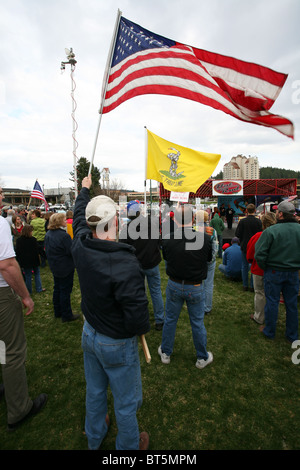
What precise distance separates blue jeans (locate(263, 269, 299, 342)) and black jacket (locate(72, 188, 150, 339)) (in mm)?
2752

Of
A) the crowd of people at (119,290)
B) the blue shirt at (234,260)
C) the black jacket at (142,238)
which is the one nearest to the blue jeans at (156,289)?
the crowd of people at (119,290)

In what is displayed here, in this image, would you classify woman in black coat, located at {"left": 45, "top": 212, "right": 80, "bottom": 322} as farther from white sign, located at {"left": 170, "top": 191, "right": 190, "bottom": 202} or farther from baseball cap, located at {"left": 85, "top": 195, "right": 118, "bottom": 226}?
baseball cap, located at {"left": 85, "top": 195, "right": 118, "bottom": 226}

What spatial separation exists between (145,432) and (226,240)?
30.1 ft

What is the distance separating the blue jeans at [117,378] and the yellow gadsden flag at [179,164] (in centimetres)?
396

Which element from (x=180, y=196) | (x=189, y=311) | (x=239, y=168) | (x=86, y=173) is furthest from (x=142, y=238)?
(x=239, y=168)

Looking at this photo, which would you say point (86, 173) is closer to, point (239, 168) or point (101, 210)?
point (101, 210)

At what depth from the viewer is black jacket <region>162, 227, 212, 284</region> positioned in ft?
9.58

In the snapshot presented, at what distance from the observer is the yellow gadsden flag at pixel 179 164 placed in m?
5.07

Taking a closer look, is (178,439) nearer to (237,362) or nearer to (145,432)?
(145,432)

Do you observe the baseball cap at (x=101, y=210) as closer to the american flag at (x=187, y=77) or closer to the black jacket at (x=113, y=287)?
the black jacket at (x=113, y=287)

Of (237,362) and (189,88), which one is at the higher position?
(189,88)
